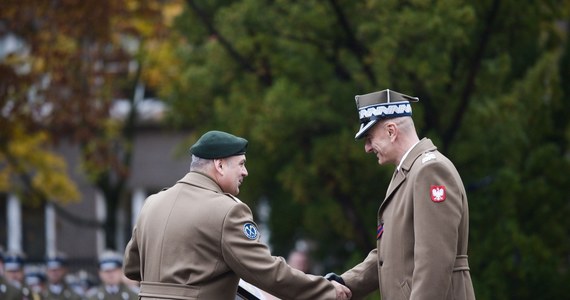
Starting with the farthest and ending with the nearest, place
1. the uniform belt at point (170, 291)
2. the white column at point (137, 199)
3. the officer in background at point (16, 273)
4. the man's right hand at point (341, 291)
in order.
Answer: the white column at point (137, 199) < the officer in background at point (16, 273) < the man's right hand at point (341, 291) < the uniform belt at point (170, 291)

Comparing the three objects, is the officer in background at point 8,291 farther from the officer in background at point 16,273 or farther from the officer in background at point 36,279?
the officer in background at point 36,279

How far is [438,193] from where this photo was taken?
5.59m

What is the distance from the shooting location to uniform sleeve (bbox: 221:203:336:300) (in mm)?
5863

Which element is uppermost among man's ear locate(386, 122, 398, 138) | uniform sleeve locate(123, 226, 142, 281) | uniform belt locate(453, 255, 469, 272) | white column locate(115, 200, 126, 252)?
man's ear locate(386, 122, 398, 138)

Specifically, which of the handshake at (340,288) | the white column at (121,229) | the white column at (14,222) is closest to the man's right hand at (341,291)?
the handshake at (340,288)

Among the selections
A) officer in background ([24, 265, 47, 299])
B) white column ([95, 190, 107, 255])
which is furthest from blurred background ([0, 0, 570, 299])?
white column ([95, 190, 107, 255])

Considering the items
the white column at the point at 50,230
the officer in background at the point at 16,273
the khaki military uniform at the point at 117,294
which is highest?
the khaki military uniform at the point at 117,294

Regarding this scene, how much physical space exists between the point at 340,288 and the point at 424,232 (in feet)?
3.64

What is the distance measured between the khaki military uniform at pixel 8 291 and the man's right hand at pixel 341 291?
20.5 ft

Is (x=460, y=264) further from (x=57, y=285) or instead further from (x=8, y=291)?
(x=57, y=285)

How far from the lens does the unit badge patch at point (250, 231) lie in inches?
233

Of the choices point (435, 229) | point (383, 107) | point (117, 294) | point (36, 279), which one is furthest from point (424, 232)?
point (36, 279)

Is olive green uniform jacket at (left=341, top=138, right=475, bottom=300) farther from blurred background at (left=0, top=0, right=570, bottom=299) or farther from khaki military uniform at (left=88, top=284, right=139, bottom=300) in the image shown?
khaki military uniform at (left=88, top=284, right=139, bottom=300)

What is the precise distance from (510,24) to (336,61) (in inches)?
83.2
